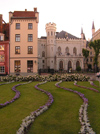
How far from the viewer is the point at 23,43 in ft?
107

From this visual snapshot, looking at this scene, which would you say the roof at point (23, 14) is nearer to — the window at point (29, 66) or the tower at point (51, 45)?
the window at point (29, 66)

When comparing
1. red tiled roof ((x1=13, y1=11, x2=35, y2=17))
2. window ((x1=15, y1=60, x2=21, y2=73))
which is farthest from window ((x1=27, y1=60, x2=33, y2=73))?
red tiled roof ((x1=13, y1=11, x2=35, y2=17))

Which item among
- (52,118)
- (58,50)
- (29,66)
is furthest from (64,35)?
(52,118)

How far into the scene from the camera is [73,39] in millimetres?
68812

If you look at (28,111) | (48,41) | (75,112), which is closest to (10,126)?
(28,111)

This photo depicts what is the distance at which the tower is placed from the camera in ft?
210

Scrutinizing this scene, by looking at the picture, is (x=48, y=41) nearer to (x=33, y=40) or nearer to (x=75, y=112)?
(x=33, y=40)

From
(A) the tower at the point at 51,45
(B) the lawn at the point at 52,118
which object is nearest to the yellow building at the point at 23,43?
(B) the lawn at the point at 52,118

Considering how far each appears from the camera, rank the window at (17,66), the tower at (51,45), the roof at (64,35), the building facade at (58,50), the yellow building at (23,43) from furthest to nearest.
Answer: the roof at (64,35) < the tower at (51,45) < the building facade at (58,50) < the window at (17,66) < the yellow building at (23,43)

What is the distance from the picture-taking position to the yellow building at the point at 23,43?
107ft

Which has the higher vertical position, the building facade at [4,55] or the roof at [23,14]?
the roof at [23,14]

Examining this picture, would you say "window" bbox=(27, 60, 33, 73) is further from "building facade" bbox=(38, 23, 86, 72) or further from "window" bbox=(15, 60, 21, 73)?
"building facade" bbox=(38, 23, 86, 72)

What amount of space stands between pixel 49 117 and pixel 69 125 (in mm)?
1195

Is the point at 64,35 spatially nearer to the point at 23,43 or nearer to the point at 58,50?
the point at 58,50
